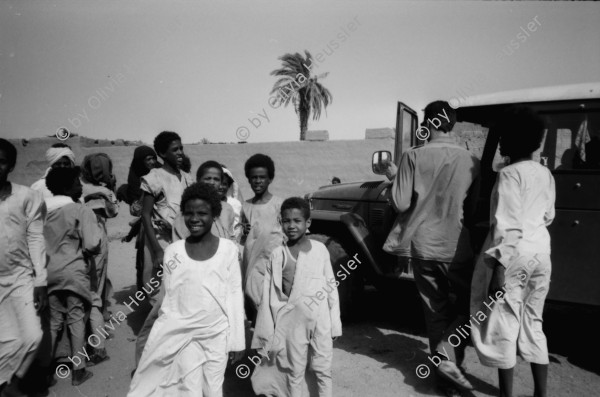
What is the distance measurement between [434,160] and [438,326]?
4.24 ft

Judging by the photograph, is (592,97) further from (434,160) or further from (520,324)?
(520,324)

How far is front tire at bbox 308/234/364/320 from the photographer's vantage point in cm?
430

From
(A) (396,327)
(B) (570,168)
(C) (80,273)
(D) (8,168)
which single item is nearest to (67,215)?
(C) (80,273)

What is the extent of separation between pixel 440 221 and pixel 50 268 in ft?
10.4

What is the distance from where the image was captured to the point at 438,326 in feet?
10.4

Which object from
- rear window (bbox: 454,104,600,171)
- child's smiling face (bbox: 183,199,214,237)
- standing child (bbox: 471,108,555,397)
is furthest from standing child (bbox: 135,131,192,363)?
rear window (bbox: 454,104,600,171)

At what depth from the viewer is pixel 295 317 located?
2650 millimetres

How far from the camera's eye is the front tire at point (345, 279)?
14.1ft

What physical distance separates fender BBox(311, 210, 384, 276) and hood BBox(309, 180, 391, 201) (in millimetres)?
308

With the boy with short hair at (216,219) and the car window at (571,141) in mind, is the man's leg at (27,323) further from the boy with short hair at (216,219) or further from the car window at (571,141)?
the car window at (571,141)

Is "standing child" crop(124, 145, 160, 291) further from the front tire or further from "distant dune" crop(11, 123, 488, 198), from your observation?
"distant dune" crop(11, 123, 488, 198)

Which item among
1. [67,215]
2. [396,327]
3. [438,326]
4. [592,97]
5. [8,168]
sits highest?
[592,97]

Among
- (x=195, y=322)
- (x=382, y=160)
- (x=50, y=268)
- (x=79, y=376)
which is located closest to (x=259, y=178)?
(x=382, y=160)

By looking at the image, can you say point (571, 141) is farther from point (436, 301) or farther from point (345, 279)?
point (345, 279)
